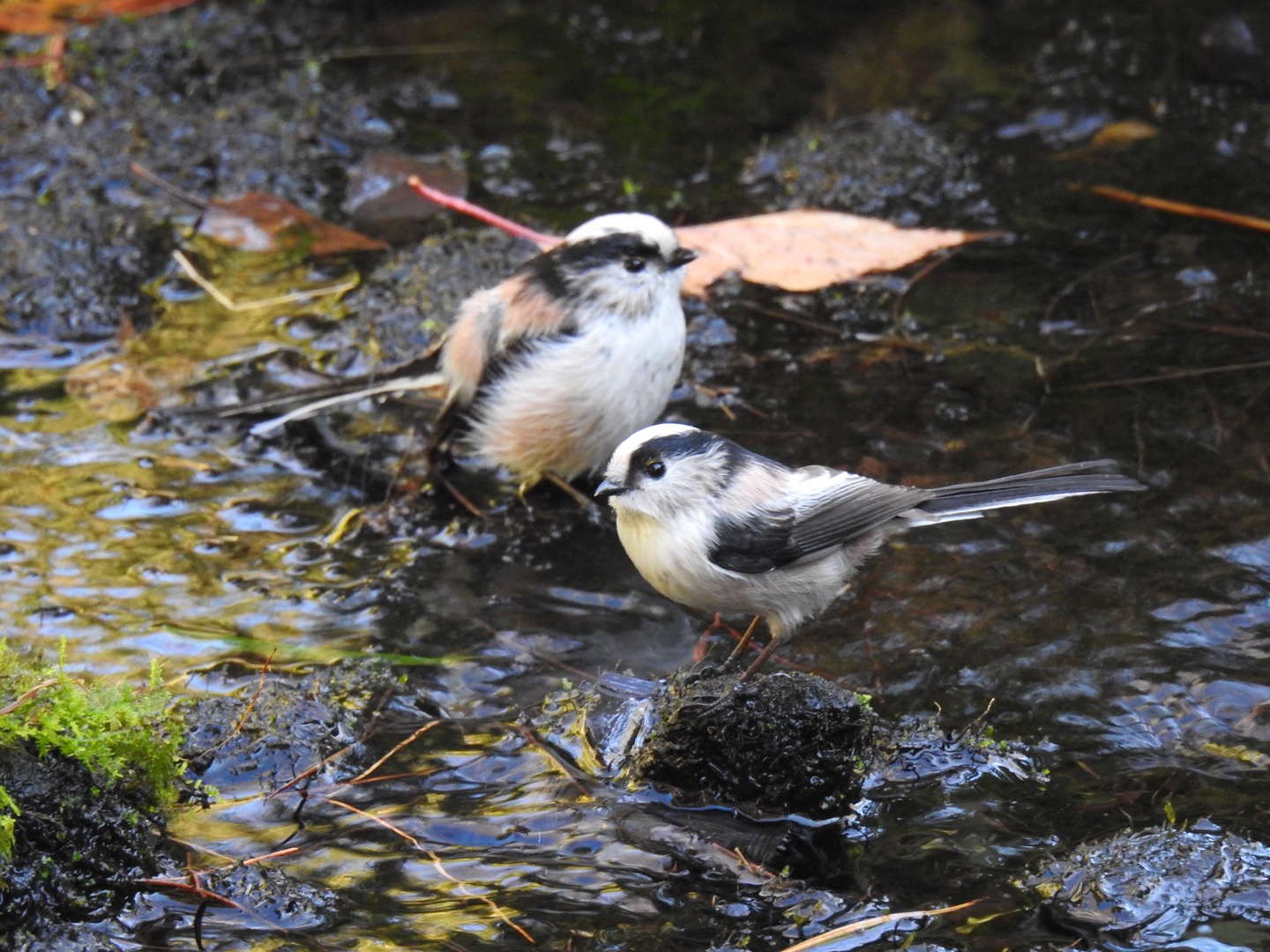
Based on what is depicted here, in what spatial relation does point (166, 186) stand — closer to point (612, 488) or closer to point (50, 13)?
point (50, 13)

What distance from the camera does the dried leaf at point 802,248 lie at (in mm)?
6215

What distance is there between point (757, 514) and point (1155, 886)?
1443 mm

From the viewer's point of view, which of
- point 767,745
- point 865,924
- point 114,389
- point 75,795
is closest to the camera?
point 865,924

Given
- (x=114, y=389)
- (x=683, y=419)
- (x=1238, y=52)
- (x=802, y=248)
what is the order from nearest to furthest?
(x=683, y=419) → (x=114, y=389) → (x=802, y=248) → (x=1238, y=52)

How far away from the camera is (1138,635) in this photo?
433 centimetres

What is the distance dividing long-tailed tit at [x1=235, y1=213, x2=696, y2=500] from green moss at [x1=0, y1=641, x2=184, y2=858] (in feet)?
6.74

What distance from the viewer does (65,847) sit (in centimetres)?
335

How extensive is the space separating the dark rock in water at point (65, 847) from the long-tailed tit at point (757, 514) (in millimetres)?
1579

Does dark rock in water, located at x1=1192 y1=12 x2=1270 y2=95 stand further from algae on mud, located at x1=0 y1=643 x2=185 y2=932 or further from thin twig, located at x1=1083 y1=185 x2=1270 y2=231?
algae on mud, located at x1=0 y1=643 x2=185 y2=932

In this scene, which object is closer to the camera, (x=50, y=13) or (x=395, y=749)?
(x=395, y=749)

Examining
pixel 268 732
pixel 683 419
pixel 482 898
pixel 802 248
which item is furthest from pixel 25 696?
pixel 802 248

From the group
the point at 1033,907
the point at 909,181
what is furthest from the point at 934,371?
the point at 1033,907

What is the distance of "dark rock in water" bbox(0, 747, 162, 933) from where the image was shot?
3.27 m

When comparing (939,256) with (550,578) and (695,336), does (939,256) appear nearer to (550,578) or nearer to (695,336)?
(695,336)
